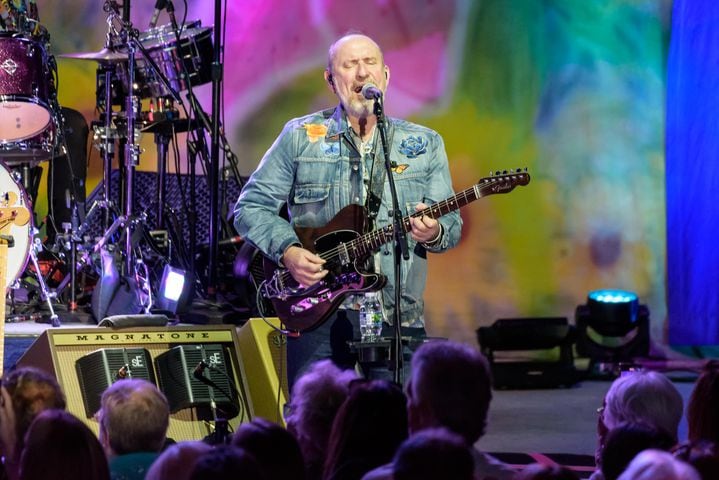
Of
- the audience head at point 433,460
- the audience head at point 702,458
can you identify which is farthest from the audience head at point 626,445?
the audience head at point 433,460

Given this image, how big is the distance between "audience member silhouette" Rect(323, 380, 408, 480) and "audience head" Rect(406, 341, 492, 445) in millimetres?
76

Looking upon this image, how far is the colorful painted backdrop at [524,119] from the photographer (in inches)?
431

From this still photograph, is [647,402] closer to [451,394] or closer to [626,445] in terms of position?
[626,445]

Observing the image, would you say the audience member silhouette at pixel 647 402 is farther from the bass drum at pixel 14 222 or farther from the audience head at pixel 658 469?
the bass drum at pixel 14 222

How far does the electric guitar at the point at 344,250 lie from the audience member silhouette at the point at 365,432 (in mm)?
1756

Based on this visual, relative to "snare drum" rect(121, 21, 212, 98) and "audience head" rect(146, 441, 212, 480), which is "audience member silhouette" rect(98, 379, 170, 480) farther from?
"snare drum" rect(121, 21, 212, 98)

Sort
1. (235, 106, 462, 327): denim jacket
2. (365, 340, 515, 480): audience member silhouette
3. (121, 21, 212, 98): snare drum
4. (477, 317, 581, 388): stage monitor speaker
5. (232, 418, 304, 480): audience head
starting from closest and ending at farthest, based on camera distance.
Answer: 1. (232, 418, 304, 480): audience head
2. (365, 340, 515, 480): audience member silhouette
3. (235, 106, 462, 327): denim jacket
4. (121, 21, 212, 98): snare drum
5. (477, 317, 581, 388): stage monitor speaker

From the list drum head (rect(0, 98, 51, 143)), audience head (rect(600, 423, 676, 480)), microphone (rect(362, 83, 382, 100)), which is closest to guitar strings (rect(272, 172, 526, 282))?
microphone (rect(362, 83, 382, 100))

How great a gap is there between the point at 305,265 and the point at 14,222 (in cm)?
312

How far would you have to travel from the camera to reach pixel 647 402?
4.25 metres

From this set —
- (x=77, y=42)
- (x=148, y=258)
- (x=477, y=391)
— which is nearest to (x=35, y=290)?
(x=148, y=258)

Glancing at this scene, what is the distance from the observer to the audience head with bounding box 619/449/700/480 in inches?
119

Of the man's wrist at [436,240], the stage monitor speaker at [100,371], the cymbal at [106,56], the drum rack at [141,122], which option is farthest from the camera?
the cymbal at [106,56]

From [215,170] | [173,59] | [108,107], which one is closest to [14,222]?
[215,170]
